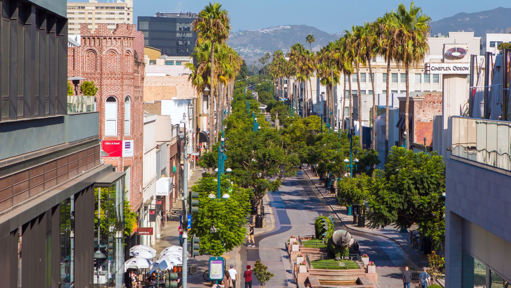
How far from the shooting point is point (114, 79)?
1455 inches

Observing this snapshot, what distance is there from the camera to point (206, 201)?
35.0 metres

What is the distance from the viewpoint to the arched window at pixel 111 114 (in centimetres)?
Answer: 3716

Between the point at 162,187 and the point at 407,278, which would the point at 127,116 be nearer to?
the point at 162,187

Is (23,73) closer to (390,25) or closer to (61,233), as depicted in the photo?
(61,233)

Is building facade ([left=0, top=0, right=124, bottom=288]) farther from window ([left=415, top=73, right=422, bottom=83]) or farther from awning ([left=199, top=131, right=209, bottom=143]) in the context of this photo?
window ([left=415, top=73, right=422, bottom=83])

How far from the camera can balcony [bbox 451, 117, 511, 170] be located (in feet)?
63.3

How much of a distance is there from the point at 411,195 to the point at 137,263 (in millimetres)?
15884

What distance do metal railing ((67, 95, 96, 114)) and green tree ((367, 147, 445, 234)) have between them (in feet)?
66.6

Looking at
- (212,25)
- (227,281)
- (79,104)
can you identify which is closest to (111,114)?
(227,281)

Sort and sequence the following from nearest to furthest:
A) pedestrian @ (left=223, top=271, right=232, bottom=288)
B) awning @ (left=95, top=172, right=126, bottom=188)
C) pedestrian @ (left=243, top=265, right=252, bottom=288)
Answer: awning @ (left=95, top=172, right=126, bottom=188) → pedestrian @ (left=223, top=271, right=232, bottom=288) → pedestrian @ (left=243, top=265, right=252, bottom=288)

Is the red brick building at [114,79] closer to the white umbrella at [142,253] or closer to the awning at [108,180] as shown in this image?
the white umbrella at [142,253]

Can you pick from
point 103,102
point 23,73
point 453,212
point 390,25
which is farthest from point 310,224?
point 23,73

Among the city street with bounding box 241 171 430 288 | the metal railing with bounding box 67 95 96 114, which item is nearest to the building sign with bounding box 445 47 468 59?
the city street with bounding box 241 171 430 288

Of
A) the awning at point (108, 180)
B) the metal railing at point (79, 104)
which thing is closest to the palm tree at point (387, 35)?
the awning at point (108, 180)
